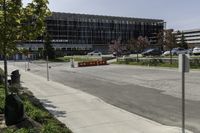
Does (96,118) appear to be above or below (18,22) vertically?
below

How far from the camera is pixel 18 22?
1451 cm

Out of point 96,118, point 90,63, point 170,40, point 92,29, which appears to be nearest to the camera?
point 96,118

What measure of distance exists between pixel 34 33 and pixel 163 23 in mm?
146527

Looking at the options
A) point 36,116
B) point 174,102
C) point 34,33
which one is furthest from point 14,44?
point 174,102

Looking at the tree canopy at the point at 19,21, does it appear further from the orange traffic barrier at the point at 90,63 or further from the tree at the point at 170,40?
the orange traffic barrier at the point at 90,63

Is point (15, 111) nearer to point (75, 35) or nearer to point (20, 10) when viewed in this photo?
point (20, 10)

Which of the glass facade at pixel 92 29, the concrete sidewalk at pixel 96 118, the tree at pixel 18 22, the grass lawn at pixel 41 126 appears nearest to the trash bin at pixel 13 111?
the grass lawn at pixel 41 126

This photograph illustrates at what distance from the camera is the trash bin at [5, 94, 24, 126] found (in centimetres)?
1096

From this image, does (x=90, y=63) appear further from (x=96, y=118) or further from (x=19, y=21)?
(x=96, y=118)

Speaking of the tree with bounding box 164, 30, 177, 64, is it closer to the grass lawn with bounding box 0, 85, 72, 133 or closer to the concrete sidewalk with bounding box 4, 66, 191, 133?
the concrete sidewalk with bounding box 4, 66, 191, 133

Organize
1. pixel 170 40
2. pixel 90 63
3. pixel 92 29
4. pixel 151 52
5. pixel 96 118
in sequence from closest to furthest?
pixel 96 118
pixel 170 40
pixel 90 63
pixel 151 52
pixel 92 29

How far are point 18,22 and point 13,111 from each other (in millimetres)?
4526

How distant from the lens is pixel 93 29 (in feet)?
474

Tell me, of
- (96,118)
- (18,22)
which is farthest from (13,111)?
(18,22)
